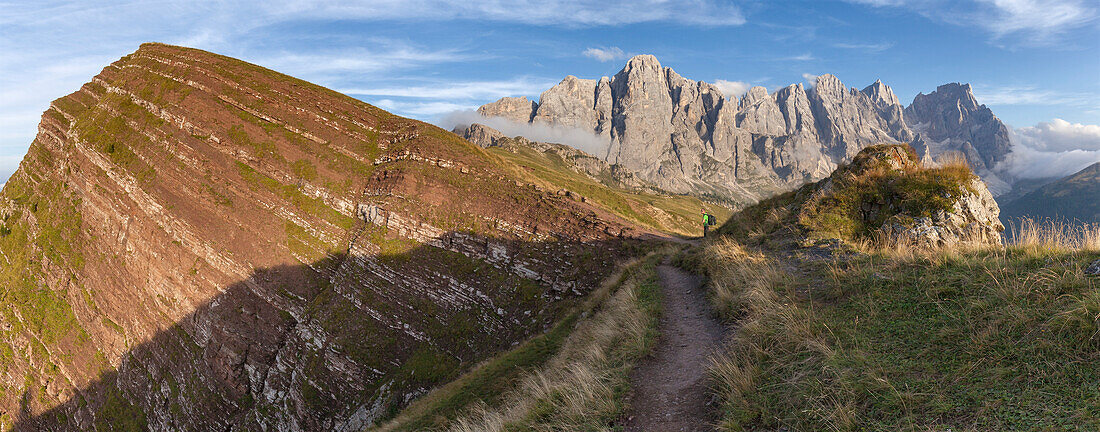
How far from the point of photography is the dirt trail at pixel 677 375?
8.04m

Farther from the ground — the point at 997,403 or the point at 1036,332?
the point at 1036,332

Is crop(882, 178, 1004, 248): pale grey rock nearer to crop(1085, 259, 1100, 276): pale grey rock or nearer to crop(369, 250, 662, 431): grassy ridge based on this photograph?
crop(1085, 259, 1100, 276): pale grey rock

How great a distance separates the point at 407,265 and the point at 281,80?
109 feet

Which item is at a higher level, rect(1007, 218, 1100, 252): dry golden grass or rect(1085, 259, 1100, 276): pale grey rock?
rect(1007, 218, 1100, 252): dry golden grass

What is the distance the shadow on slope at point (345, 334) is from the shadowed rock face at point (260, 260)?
162 millimetres

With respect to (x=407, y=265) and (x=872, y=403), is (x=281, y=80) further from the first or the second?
(x=872, y=403)

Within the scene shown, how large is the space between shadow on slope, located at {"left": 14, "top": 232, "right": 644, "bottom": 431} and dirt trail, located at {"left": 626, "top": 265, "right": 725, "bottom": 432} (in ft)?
58.3

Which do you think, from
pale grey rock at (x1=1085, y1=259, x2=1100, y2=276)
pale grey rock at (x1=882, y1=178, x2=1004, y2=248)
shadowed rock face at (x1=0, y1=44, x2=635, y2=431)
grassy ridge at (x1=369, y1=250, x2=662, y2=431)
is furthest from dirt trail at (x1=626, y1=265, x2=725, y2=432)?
shadowed rock face at (x1=0, y1=44, x2=635, y2=431)

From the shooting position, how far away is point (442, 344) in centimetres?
3275

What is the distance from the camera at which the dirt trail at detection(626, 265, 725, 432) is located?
804 centimetres

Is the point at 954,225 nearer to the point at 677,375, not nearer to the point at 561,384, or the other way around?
the point at 677,375

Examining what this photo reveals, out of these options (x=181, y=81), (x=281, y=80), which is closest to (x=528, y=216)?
(x=281, y=80)

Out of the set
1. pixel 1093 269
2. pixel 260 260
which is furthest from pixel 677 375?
pixel 260 260

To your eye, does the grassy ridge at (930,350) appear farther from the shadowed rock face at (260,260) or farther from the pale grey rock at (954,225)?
the shadowed rock face at (260,260)
